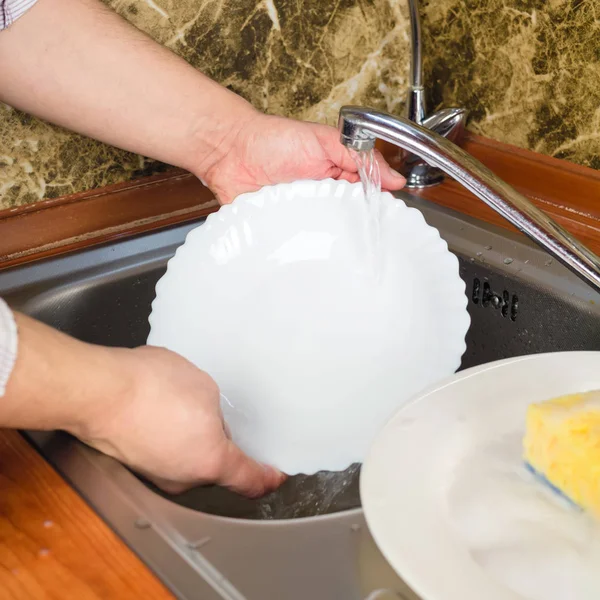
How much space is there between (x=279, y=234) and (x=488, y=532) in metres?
0.47

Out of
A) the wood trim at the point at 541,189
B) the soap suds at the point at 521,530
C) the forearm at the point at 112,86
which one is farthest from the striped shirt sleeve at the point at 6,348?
the wood trim at the point at 541,189

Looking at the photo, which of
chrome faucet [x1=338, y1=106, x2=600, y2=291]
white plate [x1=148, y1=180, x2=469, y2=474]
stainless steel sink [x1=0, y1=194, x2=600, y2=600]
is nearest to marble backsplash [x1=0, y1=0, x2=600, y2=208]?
stainless steel sink [x1=0, y1=194, x2=600, y2=600]

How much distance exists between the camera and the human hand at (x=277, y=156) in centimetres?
85

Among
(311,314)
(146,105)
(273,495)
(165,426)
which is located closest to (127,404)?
(165,426)

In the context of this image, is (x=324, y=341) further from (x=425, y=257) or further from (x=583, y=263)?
(x=583, y=263)

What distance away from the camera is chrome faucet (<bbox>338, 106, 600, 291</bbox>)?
59 cm

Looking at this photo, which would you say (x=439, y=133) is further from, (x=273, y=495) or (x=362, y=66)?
(x=273, y=495)

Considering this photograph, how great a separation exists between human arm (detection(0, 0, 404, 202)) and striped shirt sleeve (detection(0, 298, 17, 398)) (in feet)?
1.36

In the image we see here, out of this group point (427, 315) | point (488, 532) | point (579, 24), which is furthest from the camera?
point (579, 24)

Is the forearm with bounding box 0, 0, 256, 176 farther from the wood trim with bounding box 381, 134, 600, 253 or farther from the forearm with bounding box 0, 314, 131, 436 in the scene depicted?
the forearm with bounding box 0, 314, 131, 436

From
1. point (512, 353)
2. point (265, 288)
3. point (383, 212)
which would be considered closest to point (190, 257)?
point (265, 288)

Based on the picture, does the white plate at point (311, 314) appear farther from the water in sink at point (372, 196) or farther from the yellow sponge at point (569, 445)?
the yellow sponge at point (569, 445)

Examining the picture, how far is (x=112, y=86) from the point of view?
83 cm

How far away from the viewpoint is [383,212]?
2.55ft
